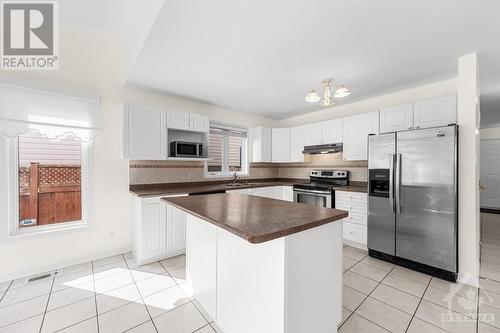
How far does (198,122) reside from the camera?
3.53m

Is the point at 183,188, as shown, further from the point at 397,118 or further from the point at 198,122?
the point at 397,118

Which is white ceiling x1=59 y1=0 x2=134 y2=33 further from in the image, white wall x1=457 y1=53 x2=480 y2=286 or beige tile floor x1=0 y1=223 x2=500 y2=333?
white wall x1=457 y1=53 x2=480 y2=286

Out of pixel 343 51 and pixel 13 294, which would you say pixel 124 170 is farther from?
pixel 343 51

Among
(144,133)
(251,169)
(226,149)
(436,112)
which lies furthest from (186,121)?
(436,112)

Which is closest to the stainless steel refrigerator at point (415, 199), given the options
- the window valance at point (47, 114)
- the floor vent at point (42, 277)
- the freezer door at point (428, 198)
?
the freezer door at point (428, 198)

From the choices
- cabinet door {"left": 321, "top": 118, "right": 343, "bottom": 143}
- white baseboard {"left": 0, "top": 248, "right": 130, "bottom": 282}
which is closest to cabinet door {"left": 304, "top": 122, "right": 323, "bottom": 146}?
cabinet door {"left": 321, "top": 118, "right": 343, "bottom": 143}

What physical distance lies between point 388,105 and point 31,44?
197 inches

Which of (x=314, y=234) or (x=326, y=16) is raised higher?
(x=326, y=16)

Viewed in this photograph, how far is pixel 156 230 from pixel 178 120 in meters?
1.67

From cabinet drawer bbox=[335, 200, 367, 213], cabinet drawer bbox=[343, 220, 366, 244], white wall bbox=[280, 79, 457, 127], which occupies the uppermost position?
white wall bbox=[280, 79, 457, 127]

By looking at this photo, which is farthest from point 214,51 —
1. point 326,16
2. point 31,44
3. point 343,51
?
point 31,44

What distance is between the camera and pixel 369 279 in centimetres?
236

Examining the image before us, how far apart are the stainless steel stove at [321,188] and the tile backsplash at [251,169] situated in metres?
0.17

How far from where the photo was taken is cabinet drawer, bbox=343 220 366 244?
3123 millimetres
